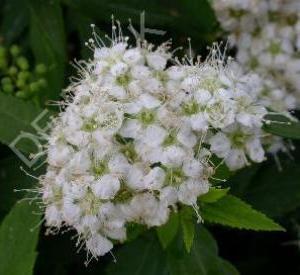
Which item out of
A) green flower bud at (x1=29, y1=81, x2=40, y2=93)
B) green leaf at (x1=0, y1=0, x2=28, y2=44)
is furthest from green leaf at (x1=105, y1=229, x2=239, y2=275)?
green leaf at (x1=0, y1=0, x2=28, y2=44)

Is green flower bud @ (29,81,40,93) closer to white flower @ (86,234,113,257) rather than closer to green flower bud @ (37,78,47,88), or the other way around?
green flower bud @ (37,78,47,88)

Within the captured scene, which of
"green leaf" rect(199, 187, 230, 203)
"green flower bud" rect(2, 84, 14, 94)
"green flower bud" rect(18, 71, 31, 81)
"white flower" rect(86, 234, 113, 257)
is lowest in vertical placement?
"white flower" rect(86, 234, 113, 257)

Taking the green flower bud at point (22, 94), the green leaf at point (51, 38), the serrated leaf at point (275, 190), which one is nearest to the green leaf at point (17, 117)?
the green flower bud at point (22, 94)

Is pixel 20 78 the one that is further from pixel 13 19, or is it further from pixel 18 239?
pixel 18 239

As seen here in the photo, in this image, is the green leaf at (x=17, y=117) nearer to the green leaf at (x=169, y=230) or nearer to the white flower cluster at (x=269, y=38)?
the green leaf at (x=169, y=230)

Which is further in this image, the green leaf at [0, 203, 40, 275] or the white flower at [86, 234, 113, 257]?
the green leaf at [0, 203, 40, 275]

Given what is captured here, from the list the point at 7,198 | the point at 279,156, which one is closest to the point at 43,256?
the point at 7,198

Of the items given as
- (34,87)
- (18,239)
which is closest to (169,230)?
(18,239)
